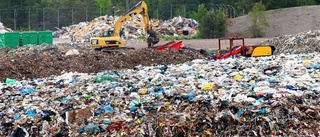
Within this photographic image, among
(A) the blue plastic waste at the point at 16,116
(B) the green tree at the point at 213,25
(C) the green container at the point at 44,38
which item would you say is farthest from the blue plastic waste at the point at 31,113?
(B) the green tree at the point at 213,25

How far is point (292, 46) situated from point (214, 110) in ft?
41.1

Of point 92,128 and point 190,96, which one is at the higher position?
point 190,96

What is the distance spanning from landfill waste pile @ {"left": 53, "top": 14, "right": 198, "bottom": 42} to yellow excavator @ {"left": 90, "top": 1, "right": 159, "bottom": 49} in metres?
14.5

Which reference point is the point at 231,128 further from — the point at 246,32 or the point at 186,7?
the point at 186,7

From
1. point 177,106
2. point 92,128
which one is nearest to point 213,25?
point 177,106

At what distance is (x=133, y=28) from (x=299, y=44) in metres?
19.7

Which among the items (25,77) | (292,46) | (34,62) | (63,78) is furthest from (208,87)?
(292,46)

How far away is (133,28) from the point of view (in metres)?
37.9

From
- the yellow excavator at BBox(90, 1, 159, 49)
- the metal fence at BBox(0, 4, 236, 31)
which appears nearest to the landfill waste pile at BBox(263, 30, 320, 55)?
the yellow excavator at BBox(90, 1, 159, 49)

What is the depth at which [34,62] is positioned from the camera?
16328 millimetres

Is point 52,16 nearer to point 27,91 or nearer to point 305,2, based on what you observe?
point 305,2

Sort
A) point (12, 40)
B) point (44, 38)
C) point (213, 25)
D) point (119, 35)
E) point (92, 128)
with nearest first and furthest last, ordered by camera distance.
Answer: point (92, 128), point (119, 35), point (12, 40), point (44, 38), point (213, 25)

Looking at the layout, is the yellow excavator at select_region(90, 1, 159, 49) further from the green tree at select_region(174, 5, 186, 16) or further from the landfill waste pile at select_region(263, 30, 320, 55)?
the green tree at select_region(174, 5, 186, 16)

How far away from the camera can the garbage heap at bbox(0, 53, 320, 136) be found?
7629 mm
